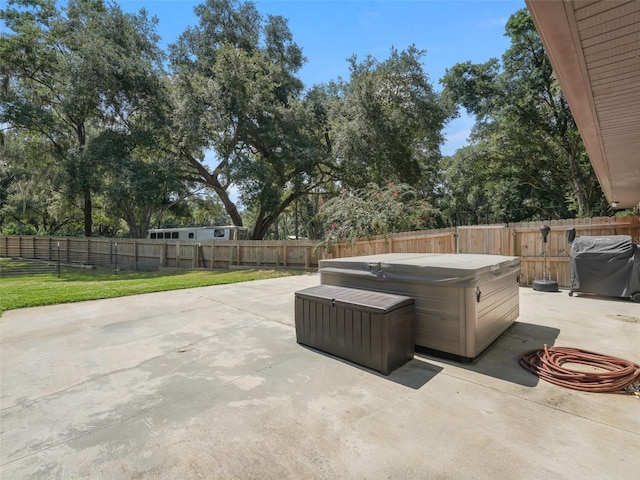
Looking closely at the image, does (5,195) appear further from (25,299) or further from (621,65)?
(621,65)

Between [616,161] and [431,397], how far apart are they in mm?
5864

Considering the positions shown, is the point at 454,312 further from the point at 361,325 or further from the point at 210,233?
the point at 210,233

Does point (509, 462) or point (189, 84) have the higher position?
point (189, 84)

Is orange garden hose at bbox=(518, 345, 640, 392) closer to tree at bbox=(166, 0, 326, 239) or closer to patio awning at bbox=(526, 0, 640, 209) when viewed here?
patio awning at bbox=(526, 0, 640, 209)

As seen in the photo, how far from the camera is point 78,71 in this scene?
13.4 meters

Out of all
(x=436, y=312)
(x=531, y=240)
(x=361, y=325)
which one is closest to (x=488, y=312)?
(x=436, y=312)

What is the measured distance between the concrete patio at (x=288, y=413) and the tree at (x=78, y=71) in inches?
577

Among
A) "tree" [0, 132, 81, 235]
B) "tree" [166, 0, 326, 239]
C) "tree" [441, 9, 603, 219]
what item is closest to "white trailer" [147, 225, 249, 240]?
"tree" [166, 0, 326, 239]

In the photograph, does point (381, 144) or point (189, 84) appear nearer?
point (381, 144)

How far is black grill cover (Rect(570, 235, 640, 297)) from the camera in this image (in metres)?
5.02

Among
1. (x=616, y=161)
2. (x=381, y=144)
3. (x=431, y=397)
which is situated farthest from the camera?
(x=381, y=144)

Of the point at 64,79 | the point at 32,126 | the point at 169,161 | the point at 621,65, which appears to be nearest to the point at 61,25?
the point at 64,79

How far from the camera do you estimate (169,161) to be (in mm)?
15102

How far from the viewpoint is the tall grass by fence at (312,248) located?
6.19 metres
